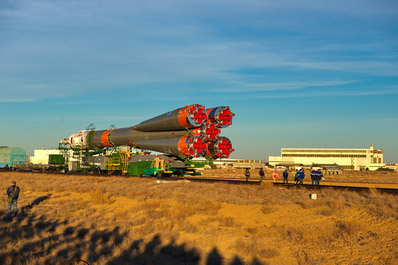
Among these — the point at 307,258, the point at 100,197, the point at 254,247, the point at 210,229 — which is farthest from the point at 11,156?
the point at 307,258

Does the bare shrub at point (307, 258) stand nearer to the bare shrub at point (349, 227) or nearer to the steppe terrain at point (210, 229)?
the steppe terrain at point (210, 229)

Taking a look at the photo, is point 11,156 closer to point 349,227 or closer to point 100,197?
point 100,197

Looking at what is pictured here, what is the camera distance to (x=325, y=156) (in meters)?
135

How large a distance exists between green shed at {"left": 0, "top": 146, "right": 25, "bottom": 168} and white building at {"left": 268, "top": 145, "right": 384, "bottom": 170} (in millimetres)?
76693

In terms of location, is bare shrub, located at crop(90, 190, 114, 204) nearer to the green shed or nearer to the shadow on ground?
the shadow on ground

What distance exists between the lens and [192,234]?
1577 cm

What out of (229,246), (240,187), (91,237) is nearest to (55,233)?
(91,237)

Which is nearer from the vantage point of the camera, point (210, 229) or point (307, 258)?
point (307, 258)

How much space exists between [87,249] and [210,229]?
5048 millimetres

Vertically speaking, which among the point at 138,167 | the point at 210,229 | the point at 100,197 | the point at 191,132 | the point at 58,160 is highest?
the point at 191,132

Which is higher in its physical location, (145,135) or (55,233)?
(145,135)

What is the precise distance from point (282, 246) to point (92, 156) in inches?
1549

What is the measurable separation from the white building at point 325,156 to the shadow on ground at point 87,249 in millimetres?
115001

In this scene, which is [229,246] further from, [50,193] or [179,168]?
[179,168]
